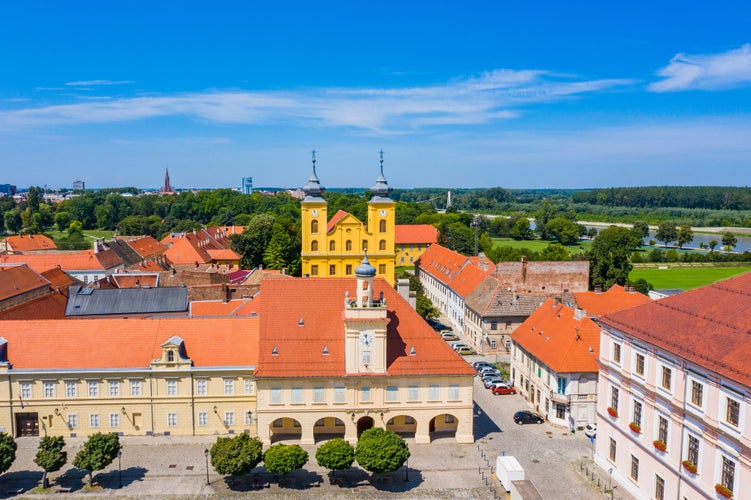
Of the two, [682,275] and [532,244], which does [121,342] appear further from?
[532,244]

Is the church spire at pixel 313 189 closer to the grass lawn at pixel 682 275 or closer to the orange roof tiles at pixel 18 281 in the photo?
the orange roof tiles at pixel 18 281

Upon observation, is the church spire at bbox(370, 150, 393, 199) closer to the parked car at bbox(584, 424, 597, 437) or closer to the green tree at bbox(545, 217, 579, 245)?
the parked car at bbox(584, 424, 597, 437)

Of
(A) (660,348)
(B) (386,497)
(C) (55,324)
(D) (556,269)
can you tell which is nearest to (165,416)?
(C) (55,324)

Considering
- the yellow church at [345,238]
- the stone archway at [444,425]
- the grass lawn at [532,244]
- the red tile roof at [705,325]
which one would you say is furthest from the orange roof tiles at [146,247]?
the red tile roof at [705,325]

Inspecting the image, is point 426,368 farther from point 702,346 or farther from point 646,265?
point 646,265

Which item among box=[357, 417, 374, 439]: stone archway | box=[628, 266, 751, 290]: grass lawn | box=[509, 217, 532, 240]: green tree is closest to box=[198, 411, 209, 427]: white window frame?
box=[357, 417, 374, 439]: stone archway
